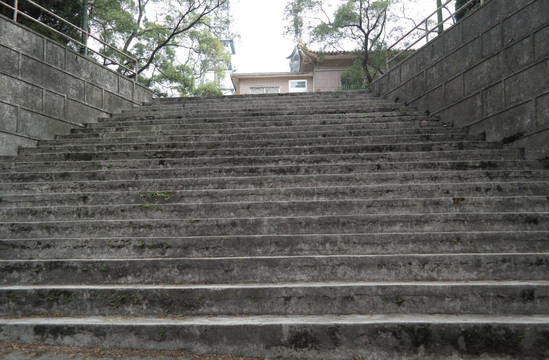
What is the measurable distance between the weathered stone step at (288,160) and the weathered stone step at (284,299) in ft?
8.58

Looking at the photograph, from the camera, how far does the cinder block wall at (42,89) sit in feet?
21.7

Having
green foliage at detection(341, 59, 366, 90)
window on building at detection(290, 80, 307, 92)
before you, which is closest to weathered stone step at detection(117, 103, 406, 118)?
green foliage at detection(341, 59, 366, 90)

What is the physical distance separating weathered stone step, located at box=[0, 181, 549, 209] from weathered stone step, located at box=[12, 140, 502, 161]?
4.51ft

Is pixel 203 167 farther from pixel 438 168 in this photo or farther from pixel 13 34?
pixel 13 34

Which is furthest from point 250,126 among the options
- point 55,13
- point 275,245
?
point 55,13

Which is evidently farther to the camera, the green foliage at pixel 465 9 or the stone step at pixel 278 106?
the green foliage at pixel 465 9

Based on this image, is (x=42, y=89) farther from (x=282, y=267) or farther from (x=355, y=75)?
(x=355, y=75)

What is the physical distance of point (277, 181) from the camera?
16.7 ft

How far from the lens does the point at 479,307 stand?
9.62 ft

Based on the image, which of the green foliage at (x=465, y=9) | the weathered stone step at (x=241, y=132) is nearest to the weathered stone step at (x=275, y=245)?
the weathered stone step at (x=241, y=132)

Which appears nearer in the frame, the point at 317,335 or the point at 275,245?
the point at 317,335

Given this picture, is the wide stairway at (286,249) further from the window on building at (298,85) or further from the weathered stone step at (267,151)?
the window on building at (298,85)

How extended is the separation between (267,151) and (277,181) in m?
1.14

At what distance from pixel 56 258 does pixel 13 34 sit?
521 centimetres
